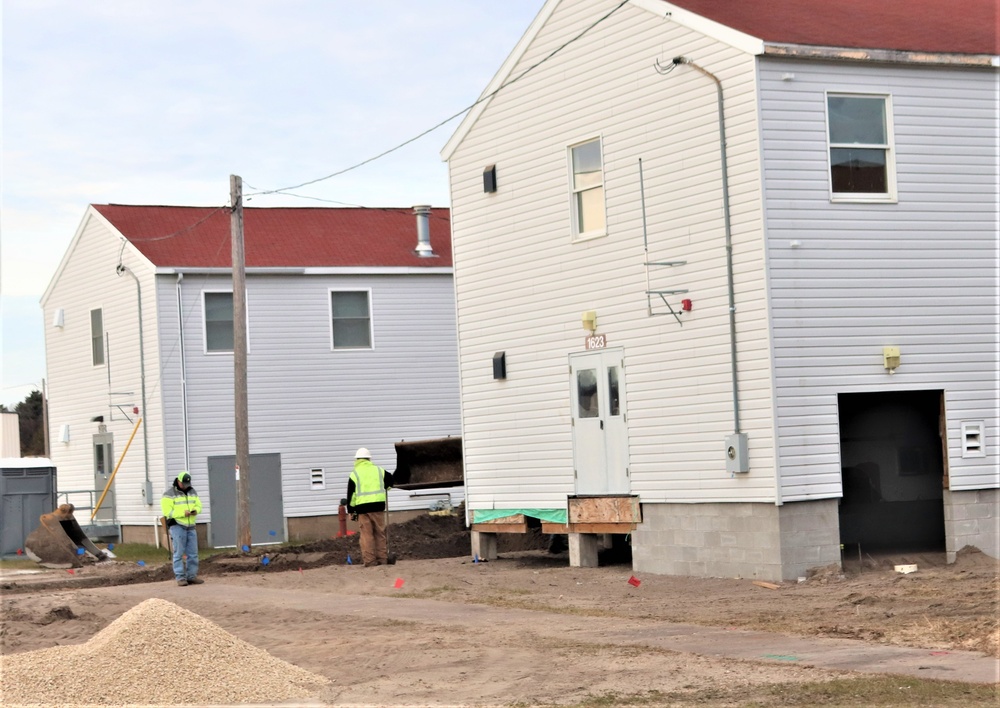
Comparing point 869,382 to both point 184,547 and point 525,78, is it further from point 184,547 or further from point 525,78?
point 184,547

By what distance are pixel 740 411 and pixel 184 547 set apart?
29.9ft

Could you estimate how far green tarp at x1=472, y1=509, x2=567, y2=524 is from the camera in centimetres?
2109

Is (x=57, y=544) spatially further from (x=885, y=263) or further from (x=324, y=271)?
(x=885, y=263)

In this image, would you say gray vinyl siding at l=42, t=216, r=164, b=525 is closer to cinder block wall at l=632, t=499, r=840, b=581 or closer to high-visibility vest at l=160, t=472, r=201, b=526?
high-visibility vest at l=160, t=472, r=201, b=526

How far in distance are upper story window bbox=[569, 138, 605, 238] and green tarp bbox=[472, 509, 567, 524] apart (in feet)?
13.9

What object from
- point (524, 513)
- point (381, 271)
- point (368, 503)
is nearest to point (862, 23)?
point (524, 513)

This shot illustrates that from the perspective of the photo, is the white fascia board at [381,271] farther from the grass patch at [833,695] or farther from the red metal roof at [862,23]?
the grass patch at [833,695]

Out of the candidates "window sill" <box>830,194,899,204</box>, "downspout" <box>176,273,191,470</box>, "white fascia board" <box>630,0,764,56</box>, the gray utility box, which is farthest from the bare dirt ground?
"downspout" <box>176,273,191,470</box>

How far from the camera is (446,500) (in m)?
34.1

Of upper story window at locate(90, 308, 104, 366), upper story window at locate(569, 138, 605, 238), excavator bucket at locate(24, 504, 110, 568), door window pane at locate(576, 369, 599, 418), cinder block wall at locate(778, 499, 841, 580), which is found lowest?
excavator bucket at locate(24, 504, 110, 568)

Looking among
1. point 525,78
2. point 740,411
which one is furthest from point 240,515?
point 740,411

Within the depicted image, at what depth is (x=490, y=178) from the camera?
22125 millimetres

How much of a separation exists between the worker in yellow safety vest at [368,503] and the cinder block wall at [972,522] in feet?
29.9

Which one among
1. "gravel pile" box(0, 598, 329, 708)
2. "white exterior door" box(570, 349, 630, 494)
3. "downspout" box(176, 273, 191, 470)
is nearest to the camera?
"gravel pile" box(0, 598, 329, 708)
